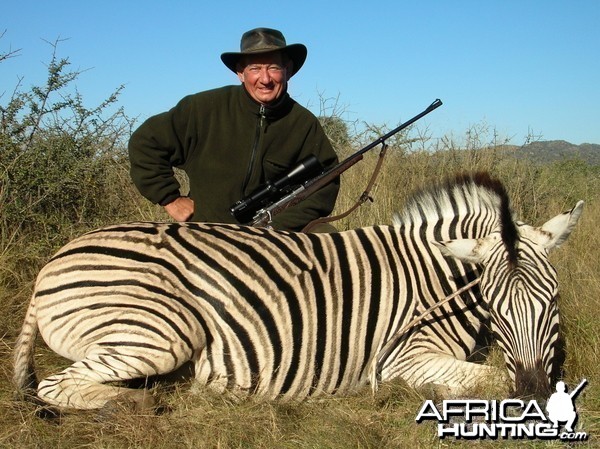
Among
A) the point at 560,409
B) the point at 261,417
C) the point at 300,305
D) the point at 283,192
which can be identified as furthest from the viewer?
the point at 283,192

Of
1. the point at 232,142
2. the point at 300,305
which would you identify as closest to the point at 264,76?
the point at 232,142

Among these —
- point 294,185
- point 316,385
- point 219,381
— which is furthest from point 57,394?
point 294,185

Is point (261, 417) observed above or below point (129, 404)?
below

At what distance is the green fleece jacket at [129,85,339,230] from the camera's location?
4.70m

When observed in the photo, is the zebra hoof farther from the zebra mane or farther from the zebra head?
the zebra mane

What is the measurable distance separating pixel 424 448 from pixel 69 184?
4.46 meters

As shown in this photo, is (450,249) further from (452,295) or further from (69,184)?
(69,184)

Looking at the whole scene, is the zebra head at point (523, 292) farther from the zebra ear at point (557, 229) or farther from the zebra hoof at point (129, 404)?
the zebra hoof at point (129, 404)

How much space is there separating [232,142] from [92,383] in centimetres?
232

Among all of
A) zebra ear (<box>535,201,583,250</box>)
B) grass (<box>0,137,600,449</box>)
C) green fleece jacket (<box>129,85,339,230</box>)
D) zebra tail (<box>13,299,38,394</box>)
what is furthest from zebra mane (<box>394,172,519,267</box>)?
Result: zebra tail (<box>13,299,38,394</box>)

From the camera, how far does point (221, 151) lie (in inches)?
190

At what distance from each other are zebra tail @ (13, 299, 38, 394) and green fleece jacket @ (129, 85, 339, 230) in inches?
62.4

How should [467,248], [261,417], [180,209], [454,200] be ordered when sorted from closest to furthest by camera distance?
[261,417] < [467,248] < [454,200] < [180,209]

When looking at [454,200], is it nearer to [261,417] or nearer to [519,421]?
[519,421]
